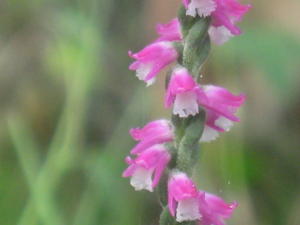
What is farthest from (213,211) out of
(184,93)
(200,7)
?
(200,7)

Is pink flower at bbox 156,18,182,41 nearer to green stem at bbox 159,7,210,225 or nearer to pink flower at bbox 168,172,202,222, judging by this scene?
green stem at bbox 159,7,210,225

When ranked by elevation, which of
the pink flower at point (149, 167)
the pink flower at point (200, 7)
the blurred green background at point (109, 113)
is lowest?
the pink flower at point (149, 167)

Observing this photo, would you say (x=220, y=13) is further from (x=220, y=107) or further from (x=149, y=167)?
(x=149, y=167)

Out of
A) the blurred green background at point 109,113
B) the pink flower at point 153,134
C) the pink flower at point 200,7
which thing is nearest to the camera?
the pink flower at point 200,7

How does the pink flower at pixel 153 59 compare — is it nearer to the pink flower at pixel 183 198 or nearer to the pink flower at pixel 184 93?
the pink flower at pixel 184 93

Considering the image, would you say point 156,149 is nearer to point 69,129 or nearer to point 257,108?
point 69,129

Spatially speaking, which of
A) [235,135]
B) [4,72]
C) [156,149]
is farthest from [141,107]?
[156,149]

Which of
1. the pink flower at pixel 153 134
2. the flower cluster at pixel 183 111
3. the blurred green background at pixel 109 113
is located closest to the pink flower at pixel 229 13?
the flower cluster at pixel 183 111

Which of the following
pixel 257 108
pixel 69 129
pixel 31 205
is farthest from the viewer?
pixel 257 108
